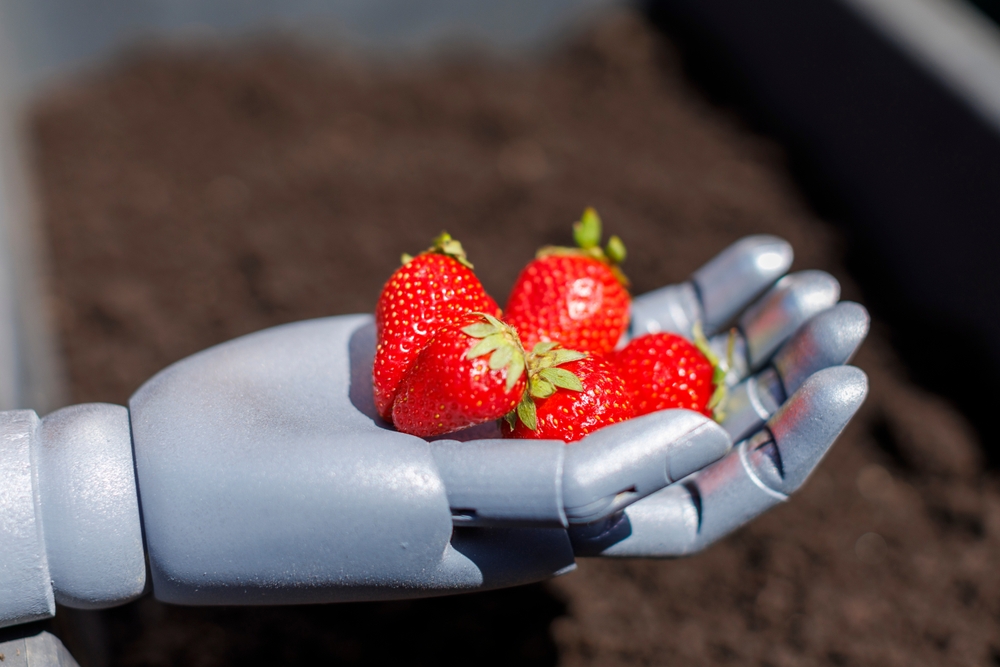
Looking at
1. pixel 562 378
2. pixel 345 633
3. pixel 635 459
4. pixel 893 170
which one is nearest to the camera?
pixel 635 459

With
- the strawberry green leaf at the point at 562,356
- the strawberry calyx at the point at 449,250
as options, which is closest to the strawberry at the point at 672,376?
the strawberry green leaf at the point at 562,356

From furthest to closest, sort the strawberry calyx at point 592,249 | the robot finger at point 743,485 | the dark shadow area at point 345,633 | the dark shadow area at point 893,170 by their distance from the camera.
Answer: the dark shadow area at point 893,170
the dark shadow area at point 345,633
the strawberry calyx at point 592,249
the robot finger at point 743,485

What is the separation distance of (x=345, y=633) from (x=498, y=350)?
2.92 feet

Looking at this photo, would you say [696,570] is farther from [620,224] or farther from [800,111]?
[800,111]

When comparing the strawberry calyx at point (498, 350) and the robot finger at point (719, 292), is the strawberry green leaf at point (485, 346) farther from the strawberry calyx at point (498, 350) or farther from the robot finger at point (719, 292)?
the robot finger at point (719, 292)

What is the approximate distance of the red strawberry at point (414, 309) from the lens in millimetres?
924

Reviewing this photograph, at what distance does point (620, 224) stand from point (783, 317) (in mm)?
1295

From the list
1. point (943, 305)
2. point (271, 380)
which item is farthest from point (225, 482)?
point (943, 305)

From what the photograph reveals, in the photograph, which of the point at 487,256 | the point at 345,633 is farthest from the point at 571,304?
the point at 487,256

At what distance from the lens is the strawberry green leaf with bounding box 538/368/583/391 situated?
2.79ft

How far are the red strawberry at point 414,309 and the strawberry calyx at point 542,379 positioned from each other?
107 millimetres

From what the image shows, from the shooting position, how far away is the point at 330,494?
797 mm

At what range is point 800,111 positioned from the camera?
2.61m

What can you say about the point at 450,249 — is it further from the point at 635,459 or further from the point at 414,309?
the point at 635,459
